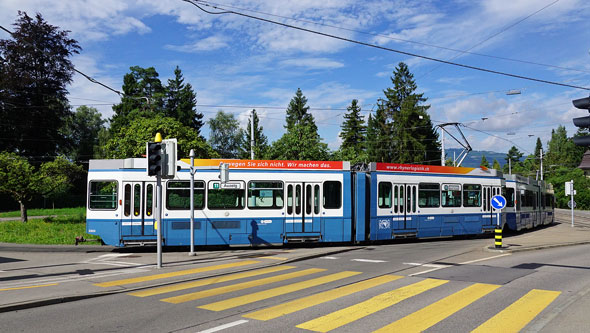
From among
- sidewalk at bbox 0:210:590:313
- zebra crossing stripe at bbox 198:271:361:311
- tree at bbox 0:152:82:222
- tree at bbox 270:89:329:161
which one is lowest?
sidewalk at bbox 0:210:590:313

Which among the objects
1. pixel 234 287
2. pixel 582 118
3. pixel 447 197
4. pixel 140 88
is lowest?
pixel 234 287

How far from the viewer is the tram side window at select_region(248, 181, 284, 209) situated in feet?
57.8

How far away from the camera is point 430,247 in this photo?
60.2 ft

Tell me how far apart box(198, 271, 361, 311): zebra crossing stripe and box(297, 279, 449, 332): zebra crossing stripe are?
1.72m

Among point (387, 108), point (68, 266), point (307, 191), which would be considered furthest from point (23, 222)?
point (387, 108)

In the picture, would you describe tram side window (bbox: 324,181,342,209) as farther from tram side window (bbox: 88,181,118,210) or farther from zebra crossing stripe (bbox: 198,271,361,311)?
tram side window (bbox: 88,181,118,210)

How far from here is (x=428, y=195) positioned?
20844 mm

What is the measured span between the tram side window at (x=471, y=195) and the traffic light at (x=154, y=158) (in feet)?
49.2

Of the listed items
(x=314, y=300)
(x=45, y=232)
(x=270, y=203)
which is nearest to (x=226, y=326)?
(x=314, y=300)

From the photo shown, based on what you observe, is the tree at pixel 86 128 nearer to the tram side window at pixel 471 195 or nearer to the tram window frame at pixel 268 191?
the tram window frame at pixel 268 191

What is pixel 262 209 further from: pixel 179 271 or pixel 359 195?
pixel 179 271

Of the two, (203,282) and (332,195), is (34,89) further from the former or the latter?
(203,282)

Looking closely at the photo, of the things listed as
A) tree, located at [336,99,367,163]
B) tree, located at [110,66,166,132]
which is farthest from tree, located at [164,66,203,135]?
tree, located at [336,99,367,163]

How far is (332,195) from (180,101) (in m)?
63.6
